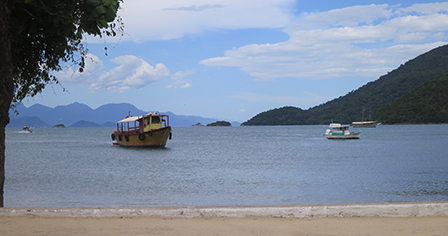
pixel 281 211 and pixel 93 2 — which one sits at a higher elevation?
pixel 93 2

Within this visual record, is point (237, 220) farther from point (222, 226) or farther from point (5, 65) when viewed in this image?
point (5, 65)

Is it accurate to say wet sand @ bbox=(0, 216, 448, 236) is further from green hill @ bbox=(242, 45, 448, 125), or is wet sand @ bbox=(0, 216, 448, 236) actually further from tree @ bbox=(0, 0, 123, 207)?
green hill @ bbox=(242, 45, 448, 125)

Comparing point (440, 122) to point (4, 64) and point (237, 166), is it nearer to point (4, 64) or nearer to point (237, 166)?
point (237, 166)

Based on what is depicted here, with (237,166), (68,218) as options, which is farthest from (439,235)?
(237,166)

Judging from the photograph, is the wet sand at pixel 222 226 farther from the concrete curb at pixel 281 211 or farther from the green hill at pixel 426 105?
the green hill at pixel 426 105

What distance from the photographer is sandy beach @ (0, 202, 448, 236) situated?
4.46 meters

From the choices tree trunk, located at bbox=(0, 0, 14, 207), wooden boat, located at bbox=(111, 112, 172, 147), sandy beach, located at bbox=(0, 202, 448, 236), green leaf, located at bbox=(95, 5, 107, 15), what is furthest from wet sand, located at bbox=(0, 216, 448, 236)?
wooden boat, located at bbox=(111, 112, 172, 147)

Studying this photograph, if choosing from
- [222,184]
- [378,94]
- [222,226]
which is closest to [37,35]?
[222,226]

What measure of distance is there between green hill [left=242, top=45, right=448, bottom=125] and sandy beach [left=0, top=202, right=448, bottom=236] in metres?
134

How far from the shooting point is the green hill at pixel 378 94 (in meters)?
142

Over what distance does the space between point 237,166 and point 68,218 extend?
Answer: 22.8 m

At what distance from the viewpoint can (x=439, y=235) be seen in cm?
419

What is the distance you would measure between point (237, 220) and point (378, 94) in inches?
6093

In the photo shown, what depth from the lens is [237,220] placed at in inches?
191
